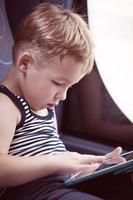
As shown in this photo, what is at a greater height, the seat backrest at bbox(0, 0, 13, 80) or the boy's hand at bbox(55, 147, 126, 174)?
the seat backrest at bbox(0, 0, 13, 80)

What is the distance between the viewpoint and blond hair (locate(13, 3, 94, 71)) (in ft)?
3.36

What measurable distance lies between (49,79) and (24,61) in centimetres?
8

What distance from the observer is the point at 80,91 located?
148cm

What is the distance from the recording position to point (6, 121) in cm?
95

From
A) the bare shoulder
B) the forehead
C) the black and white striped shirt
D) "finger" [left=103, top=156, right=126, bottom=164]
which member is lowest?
"finger" [left=103, top=156, right=126, bottom=164]

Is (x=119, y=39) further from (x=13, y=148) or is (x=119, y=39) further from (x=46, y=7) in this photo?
(x=13, y=148)

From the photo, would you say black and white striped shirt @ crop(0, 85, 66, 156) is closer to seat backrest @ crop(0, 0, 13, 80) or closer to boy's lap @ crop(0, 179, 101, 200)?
boy's lap @ crop(0, 179, 101, 200)

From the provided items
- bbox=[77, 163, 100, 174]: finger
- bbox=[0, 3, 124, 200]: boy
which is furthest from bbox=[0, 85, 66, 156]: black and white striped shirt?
bbox=[77, 163, 100, 174]: finger

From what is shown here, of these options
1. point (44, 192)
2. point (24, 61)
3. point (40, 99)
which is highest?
point (24, 61)

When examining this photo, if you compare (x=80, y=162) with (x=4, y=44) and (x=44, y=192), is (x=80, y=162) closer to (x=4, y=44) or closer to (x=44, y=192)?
(x=44, y=192)

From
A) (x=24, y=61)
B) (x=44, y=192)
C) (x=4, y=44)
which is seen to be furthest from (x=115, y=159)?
(x=4, y=44)

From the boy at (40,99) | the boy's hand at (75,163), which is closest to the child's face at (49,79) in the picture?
the boy at (40,99)

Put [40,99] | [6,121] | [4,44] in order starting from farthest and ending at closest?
1. [4,44]
2. [40,99]
3. [6,121]

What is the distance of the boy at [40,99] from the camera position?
961 millimetres
